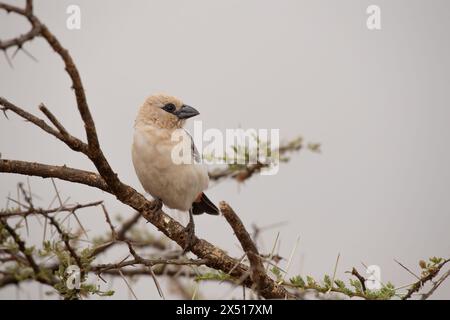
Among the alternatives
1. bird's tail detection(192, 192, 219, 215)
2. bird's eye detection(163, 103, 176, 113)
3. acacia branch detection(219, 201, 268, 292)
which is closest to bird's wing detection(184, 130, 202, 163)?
bird's eye detection(163, 103, 176, 113)

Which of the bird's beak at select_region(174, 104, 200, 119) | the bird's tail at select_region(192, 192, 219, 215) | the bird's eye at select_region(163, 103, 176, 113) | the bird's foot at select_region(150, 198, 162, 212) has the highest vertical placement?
the bird's eye at select_region(163, 103, 176, 113)

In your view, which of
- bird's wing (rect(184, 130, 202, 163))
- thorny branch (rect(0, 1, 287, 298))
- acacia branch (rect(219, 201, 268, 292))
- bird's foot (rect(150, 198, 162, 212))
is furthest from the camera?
bird's wing (rect(184, 130, 202, 163))

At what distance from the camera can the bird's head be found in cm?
566

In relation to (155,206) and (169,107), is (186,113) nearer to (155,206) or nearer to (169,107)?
(169,107)

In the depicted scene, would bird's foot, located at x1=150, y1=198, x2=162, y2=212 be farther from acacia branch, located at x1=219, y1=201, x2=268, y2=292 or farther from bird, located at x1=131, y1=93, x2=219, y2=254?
acacia branch, located at x1=219, y1=201, x2=268, y2=292

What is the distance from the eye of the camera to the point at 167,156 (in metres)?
5.24

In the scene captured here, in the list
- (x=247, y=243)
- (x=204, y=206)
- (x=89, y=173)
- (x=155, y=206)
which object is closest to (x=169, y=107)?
(x=204, y=206)

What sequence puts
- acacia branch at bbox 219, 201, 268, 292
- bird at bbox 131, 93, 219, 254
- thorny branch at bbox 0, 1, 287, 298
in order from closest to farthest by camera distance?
thorny branch at bbox 0, 1, 287, 298 → acacia branch at bbox 219, 201, 268, 292 → bird at bbox 131, 93, 219, 254

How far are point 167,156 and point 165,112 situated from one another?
620mm

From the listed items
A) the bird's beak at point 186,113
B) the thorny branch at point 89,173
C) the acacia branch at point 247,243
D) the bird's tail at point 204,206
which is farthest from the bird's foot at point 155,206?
the acacia branch at point 247,243

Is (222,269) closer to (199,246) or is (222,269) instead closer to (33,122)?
(199,246)

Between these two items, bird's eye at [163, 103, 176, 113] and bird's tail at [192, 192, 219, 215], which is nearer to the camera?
bird's eye at [163, 103, 176, 113]

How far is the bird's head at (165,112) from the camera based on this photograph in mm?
5660
